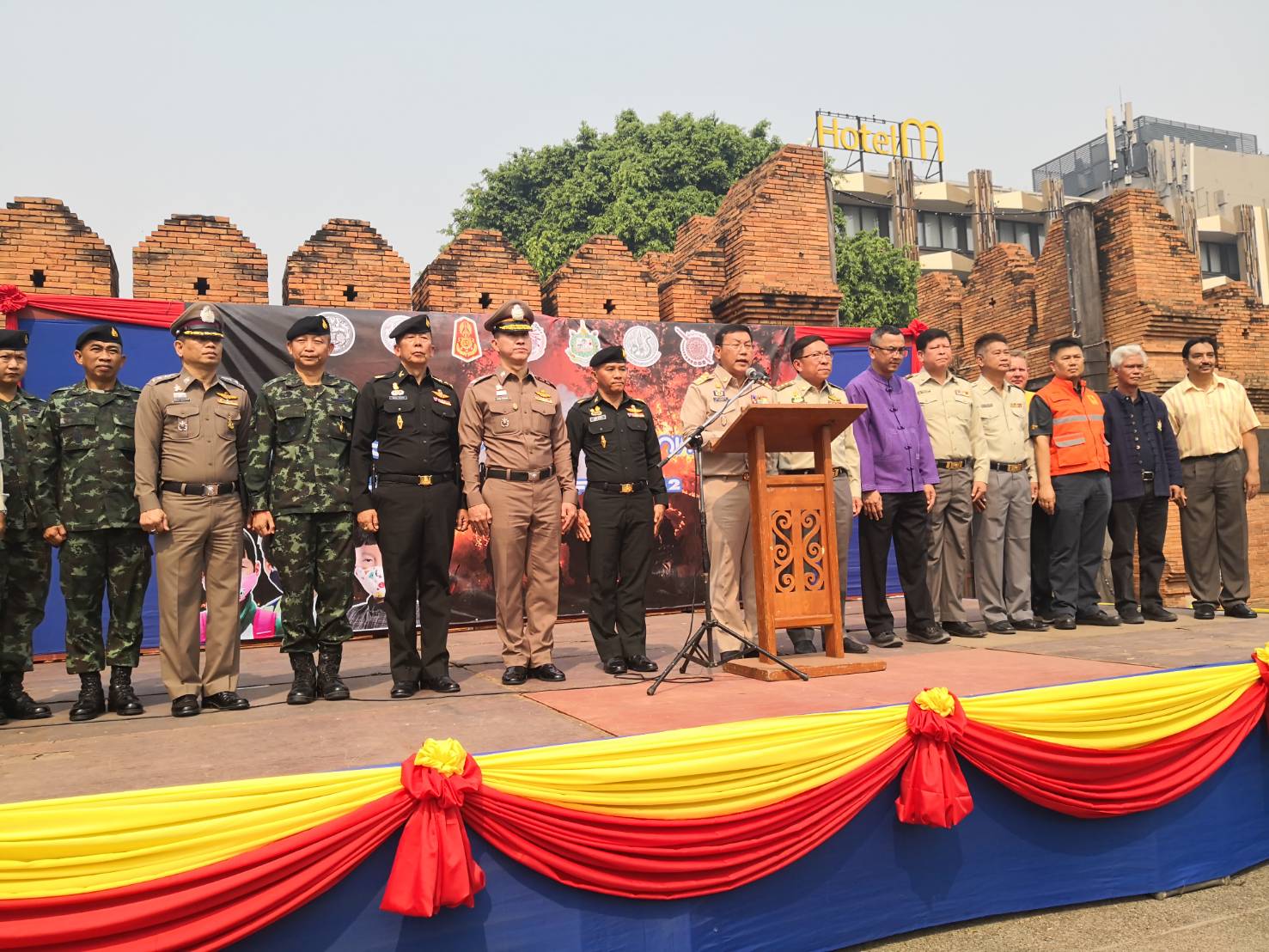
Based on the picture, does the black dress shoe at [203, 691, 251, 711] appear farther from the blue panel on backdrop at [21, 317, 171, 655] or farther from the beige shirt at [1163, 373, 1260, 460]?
the beige shirt at [1163, 373, 1260, 460]

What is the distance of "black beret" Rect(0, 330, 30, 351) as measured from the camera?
416cm

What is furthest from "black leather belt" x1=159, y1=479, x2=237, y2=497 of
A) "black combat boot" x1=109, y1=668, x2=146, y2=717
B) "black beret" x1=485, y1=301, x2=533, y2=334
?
"black beret" x1=485, y1=301, x2=533, y2=334

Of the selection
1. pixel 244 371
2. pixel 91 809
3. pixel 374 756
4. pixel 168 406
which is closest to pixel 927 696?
pixel 374 756

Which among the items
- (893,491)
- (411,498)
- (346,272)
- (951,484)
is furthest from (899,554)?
(346,272)

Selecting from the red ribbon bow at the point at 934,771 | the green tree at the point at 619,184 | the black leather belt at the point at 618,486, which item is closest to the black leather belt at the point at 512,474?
the black leather belt at the point at 618,486

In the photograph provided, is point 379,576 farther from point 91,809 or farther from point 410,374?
point 91,809

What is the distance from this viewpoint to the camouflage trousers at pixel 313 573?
13.5ft

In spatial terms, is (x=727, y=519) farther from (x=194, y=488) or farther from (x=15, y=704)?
(x=15, y=704)

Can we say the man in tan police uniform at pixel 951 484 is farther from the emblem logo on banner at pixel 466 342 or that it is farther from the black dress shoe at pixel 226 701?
the black dress shoe at pixel 226 701

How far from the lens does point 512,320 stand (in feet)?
14.9

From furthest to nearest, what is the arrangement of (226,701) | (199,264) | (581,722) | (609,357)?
(199,264), (609,357), (226,701), (581,722)

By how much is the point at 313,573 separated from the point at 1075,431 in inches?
176

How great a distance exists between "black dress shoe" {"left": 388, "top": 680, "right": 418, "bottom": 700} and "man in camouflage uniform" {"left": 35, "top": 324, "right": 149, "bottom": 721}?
101cm

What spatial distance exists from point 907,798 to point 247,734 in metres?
2.22
